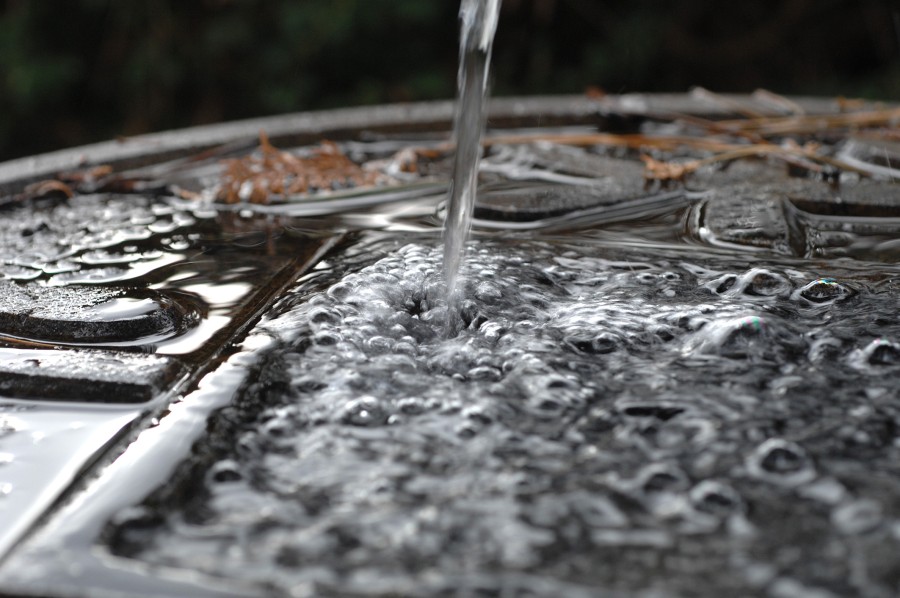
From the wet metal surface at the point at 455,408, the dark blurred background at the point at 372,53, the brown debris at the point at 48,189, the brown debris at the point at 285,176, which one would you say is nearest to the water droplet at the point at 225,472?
the wet metal surface at the point at 455,408

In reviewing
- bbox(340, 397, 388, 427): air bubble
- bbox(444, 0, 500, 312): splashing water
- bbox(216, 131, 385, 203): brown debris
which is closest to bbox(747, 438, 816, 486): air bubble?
bbox(340, 397, 388, 427): air bubble

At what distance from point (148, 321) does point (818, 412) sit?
2.38 ft

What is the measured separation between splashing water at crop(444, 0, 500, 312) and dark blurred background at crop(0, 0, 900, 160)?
313cm

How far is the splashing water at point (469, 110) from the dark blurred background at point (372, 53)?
313 cm

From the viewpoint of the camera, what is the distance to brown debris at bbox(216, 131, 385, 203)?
1.61 meters

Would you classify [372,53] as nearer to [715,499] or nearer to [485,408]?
[485,408]

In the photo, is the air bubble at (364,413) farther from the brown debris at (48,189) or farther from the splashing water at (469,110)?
the brown debris at (48,189)

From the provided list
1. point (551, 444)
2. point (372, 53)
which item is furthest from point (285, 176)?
point (372, 53)

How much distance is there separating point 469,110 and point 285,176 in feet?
1.33

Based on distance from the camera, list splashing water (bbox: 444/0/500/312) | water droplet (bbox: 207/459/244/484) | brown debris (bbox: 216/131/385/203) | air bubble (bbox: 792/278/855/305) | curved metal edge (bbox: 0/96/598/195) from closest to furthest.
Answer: water droplet (bbox: 207/459/244/484)
air bubble (bbox: 792/278/855/305)
splashing water (bbox: 444/0/500/312)
brown debris (bbox: 216/131/385/203)
curved metal edge (bbox: 0/96/598/195)

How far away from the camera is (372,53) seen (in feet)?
15.5

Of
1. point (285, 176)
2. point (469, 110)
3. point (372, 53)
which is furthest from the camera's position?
point (372, 53)

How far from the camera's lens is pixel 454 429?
0.81 meters

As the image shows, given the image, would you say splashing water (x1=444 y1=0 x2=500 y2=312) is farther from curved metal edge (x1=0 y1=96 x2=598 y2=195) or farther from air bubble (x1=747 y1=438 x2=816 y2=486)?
curved metal edge (x1=0 y1=96 x2=598 y2=195)
